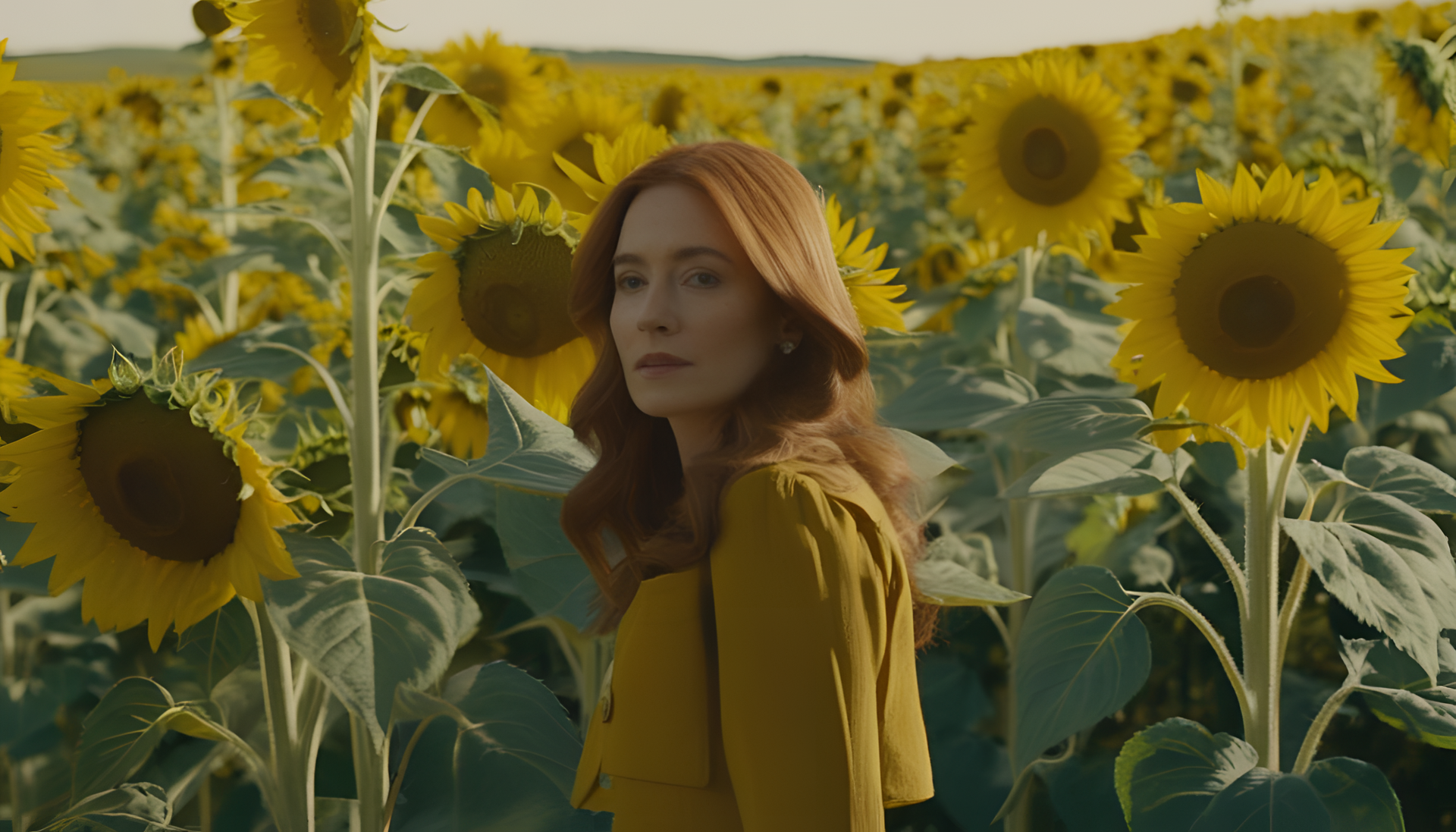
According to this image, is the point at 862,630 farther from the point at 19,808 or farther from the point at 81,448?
the point at 19,808

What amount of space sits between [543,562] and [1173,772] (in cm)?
83

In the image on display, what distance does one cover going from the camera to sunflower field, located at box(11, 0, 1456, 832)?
1.17 metres

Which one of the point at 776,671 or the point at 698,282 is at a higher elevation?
the point at 698,282

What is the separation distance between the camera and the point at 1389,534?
4.37 ft

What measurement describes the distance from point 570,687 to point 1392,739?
157 cm

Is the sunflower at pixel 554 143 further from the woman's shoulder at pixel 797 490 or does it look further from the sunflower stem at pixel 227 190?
the sunflower stem at pixel 227 190

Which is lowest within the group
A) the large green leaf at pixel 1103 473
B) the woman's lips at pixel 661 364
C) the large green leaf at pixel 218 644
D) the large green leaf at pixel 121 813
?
the large green leaf at pixel 121 813

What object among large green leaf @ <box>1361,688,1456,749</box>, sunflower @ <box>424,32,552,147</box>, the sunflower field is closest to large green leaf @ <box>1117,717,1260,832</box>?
the sunflower field

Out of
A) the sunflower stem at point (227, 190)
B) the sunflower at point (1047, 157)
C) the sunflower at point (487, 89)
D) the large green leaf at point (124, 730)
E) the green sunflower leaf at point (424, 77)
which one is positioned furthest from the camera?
the sunflower stem at point (227, 190)

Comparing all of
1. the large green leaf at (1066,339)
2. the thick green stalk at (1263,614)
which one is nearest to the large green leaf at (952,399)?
the large green leaf at (1066,339)

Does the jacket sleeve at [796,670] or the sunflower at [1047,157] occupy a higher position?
the sunflower at [1047,157]

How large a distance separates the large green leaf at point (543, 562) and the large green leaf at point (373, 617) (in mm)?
258

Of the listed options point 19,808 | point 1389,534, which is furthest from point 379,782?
point 1389,534

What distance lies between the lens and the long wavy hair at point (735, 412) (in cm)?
92
